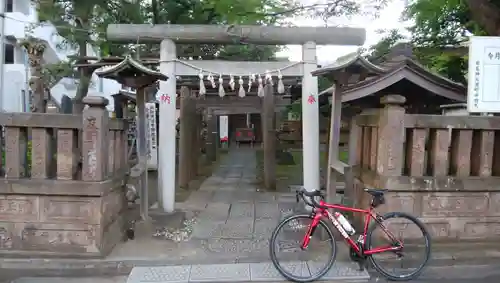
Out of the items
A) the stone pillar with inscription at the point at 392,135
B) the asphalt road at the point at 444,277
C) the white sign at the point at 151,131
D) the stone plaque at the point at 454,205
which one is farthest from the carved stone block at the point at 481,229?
the white sign at the point at 151,131

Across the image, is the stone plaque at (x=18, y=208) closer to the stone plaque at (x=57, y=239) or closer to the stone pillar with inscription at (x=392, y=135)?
the stone plaque at (x=57, y=239)

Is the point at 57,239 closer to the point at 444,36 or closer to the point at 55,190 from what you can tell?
the point at 55,190

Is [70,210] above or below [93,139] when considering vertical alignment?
below

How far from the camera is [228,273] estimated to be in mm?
5539

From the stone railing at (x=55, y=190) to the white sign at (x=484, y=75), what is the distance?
5.15 m

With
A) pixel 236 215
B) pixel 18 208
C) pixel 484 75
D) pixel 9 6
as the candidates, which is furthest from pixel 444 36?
pixel 9 6

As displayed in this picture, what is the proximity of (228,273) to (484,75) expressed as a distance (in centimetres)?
446

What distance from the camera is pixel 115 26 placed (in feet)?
27.0

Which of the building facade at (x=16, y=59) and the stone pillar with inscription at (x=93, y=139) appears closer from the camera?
the stone pillar with inscription at (x=93, y=139)

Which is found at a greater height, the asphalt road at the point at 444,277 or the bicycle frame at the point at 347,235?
the bicycle frame at the point at 347,235

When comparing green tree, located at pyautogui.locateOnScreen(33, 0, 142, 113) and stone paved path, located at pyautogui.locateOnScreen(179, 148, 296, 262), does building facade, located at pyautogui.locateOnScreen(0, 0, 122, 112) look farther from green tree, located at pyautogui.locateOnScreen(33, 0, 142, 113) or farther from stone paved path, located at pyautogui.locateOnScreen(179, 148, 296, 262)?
stone paved path, located at pyautogui.locateOnScreen(179, 148, 296, 262)

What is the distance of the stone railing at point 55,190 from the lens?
574cm

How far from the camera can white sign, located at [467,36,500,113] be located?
5809mm

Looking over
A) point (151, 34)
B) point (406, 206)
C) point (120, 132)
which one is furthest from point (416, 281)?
point (151, 34)
